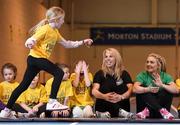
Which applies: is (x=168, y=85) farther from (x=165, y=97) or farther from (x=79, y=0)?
(x=79, y=0)

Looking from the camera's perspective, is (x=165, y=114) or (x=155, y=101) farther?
(x=155, y=101)

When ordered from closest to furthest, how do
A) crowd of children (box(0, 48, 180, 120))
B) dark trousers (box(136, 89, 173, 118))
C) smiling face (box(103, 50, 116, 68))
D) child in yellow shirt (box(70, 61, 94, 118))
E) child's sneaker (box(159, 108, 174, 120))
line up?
child's sneaker (box(159, 108, 174, 120)) < dark trousers (box(136, 89, 173, 118)) < crowd of children (box(0, 48, 180, 120)) < smiling face (box(103, 50, 116, 68)) < child in yellow shirt (box(70, 61, 94, 118))

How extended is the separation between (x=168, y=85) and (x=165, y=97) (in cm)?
14

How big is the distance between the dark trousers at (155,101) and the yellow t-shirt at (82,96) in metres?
0.70

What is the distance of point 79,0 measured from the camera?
17062 mm

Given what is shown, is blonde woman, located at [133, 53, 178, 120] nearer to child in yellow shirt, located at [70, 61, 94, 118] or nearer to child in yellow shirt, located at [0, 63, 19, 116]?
child in yellow shirt, located at [70, 61, 94, 118]

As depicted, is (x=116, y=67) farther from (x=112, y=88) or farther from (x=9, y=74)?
(x=9, y=74)

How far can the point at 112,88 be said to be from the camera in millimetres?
5980

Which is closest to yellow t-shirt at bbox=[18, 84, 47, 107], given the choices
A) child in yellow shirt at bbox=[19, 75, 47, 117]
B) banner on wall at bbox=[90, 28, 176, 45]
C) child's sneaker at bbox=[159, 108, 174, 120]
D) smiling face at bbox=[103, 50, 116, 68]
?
child in yellow shirt at bbox=[19, 75, 47, 117]

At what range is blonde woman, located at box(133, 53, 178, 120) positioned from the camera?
5660 millimetres

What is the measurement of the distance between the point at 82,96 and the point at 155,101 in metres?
1.06

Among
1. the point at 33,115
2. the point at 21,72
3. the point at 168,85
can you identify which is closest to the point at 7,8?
the point at 21,72

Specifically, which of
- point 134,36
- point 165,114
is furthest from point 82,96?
point 134,36

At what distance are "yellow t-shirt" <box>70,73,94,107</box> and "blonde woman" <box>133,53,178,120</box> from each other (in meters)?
0.69
